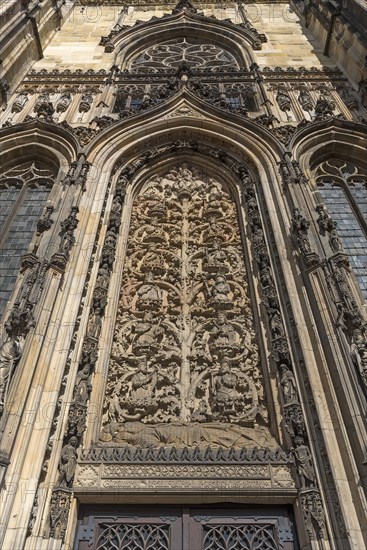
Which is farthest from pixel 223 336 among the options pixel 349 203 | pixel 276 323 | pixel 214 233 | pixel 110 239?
pixel 349 203

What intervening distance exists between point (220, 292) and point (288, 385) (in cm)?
235

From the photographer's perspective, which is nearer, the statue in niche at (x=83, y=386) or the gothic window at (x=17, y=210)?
the statue in niche at (x=83, y=386)

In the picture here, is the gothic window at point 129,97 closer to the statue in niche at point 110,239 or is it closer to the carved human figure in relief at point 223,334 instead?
the statue in niche at point 110,239

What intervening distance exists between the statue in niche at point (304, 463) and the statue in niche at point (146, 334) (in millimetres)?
2711

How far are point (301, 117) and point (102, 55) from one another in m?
7.99

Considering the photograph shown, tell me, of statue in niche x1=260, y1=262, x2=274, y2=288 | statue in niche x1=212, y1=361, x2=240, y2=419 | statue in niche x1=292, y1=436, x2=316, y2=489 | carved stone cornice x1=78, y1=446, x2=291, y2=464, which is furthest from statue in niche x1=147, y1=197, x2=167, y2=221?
statue in niche x1=292, y1=436, x2=316, y2=489

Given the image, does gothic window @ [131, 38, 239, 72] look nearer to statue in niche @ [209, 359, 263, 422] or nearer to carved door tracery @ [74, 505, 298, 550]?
statue in niche @ [209, 359, 263, 422]

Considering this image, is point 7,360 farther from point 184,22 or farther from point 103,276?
point 184,22

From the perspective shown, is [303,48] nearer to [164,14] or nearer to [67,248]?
[164,14]

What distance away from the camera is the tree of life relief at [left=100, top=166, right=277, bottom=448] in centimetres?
671

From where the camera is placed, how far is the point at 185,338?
7.92 meters

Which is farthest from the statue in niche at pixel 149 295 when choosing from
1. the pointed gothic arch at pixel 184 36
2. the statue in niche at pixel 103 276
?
the pointed gothic arch at pixel 184 36

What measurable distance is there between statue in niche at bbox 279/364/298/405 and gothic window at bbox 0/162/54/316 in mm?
4792

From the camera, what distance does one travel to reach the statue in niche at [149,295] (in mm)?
8391
